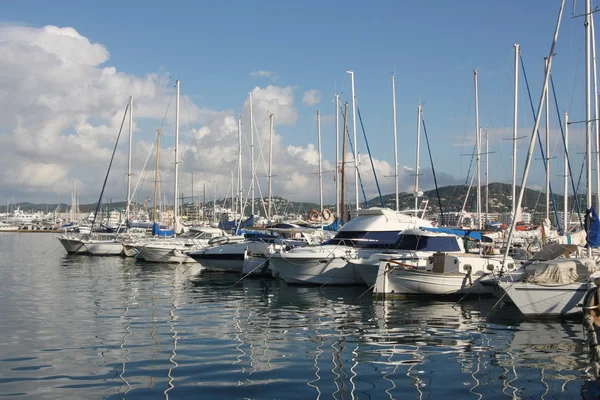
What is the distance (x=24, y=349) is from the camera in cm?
1311

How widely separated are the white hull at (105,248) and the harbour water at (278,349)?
24734 mm

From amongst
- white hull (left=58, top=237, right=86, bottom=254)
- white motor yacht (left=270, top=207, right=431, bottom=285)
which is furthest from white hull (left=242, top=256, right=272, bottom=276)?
white hull (left=58, top=237, right=86, bottom=254)

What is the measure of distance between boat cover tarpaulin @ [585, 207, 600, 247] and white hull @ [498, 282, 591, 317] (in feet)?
13.8

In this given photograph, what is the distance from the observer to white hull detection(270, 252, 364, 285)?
2680 cm

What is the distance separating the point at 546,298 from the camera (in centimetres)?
1739

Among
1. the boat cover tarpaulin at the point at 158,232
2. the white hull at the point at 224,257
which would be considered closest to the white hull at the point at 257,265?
the white hull at the point at 224,257

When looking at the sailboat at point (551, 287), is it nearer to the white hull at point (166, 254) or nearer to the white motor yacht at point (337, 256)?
the white motor yacht at point (337, 256)

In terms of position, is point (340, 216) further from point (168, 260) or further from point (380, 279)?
point (380, 279)

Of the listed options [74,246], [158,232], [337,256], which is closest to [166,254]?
[158,232]

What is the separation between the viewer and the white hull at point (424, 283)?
22156 millimetres

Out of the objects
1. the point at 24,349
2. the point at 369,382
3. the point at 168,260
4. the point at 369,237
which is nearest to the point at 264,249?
the point at 369,237

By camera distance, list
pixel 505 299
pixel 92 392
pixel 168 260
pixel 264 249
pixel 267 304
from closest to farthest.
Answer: pixel 92 392
pixel 505 299
pixel 267 304
pixel 264 249
pixel 168 260

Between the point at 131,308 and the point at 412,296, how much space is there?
1015 centimetres

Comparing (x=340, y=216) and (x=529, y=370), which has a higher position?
(x=340, y=216)
